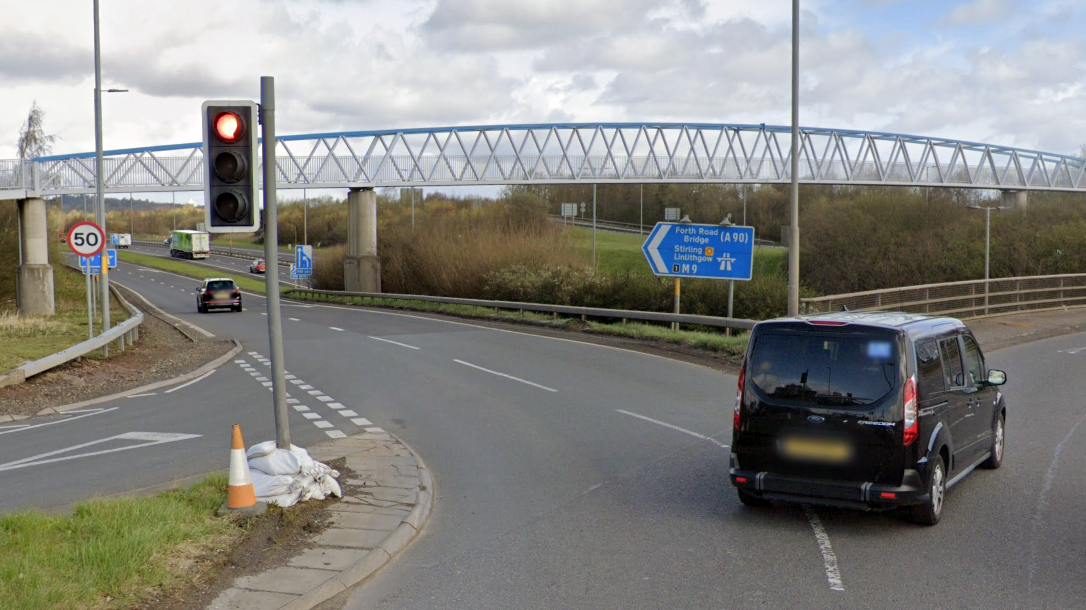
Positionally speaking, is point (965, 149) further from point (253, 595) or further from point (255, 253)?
point (255, 253)

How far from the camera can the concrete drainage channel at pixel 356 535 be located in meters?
5.68

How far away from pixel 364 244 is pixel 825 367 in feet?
157

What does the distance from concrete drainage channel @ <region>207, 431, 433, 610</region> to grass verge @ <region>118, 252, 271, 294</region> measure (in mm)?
61858

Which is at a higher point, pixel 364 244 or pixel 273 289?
pixel 364 244

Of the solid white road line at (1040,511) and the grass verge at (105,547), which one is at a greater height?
the grass verge at (105,547)

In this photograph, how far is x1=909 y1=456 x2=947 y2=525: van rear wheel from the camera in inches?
283

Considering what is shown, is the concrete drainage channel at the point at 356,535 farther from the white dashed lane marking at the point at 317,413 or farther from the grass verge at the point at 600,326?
the grass verge at the point at 600,326

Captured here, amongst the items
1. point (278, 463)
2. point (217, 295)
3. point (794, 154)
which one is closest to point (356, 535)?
point (278, 463)

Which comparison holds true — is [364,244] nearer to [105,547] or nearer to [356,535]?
[356,535]

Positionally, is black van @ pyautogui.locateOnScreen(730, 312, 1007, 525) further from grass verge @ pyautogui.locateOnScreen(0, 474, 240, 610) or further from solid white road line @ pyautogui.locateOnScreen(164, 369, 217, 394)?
solid white road line @ pyautogui.locateOnScreen(164, 369, 217, 394)

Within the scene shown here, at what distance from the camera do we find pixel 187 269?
96.2 meters

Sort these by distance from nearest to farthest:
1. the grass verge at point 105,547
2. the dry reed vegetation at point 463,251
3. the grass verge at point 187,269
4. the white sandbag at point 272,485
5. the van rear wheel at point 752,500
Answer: the grass verge at point 105,547 < the white sandbag at point 272,485 < the van rear wheel at point 752,500 < the dry reed vegetation at point 463,251 < the grass verge at point 187,269

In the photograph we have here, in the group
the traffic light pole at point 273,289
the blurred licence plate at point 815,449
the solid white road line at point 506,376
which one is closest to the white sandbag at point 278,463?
the traffic light pole at point 273,289

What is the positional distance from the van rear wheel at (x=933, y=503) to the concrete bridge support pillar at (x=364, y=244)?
156 feet
